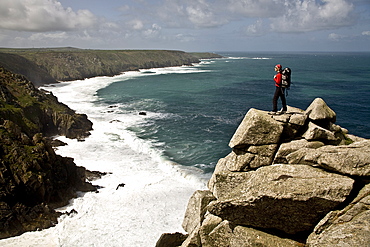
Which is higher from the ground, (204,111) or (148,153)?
(204,111)

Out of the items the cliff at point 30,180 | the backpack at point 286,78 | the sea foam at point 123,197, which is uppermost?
the backpack at point 286,78

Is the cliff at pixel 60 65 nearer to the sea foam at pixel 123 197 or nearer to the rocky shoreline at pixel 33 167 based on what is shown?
the rocky shoreline at pixel 33 167

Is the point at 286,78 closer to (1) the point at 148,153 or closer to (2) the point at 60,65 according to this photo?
(1) the point at 148,153

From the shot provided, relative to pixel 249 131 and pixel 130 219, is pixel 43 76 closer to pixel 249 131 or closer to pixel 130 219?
pixel 130 219

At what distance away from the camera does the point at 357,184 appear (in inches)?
404

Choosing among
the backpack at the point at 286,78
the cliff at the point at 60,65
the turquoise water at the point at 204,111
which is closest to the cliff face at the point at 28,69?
the cliff at the point at 60,65

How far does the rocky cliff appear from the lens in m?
9.89

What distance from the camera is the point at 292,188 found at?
10.4m

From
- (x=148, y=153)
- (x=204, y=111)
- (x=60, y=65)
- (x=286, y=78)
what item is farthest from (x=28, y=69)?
(x=286, y=78)

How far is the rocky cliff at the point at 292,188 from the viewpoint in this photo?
9.89 meters

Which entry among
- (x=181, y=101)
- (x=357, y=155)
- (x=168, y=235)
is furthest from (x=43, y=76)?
(x=357, y=155)

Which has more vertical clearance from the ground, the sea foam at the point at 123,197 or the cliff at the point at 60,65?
the cliff at the point at 60,65

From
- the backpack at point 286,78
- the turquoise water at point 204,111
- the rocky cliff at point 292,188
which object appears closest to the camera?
the rocky cliff at point 292,188

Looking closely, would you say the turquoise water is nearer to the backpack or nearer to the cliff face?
the backpack
